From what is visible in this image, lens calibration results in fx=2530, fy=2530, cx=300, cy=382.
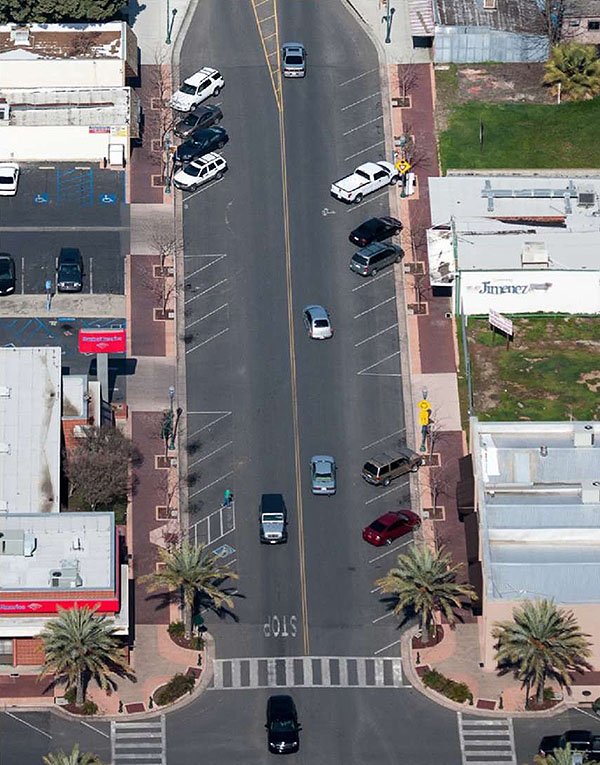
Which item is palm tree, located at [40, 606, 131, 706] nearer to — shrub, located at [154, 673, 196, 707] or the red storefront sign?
shrub, located at [154, 673, 196, 707]

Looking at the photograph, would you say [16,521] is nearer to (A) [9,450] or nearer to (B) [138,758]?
(A) [9,450]

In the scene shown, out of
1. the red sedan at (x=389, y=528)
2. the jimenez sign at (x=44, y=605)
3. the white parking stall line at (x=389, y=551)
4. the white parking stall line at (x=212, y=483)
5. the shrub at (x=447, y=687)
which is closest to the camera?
the jimenez sign at (x=44, y=605)

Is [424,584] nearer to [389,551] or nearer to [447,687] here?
[447,687]

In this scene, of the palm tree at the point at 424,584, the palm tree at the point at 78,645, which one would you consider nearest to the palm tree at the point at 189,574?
the palm tree at the point at 78,645

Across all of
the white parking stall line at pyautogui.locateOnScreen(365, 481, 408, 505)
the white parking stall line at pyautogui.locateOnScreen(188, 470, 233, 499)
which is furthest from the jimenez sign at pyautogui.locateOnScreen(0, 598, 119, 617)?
the white parking stall line at pyautogui.locateOnScreen(365, 481, 408, 505)

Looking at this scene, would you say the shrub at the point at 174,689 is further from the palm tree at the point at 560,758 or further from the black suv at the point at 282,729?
the palm tree at the point at 560,758

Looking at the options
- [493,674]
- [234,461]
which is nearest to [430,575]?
[493,674]
